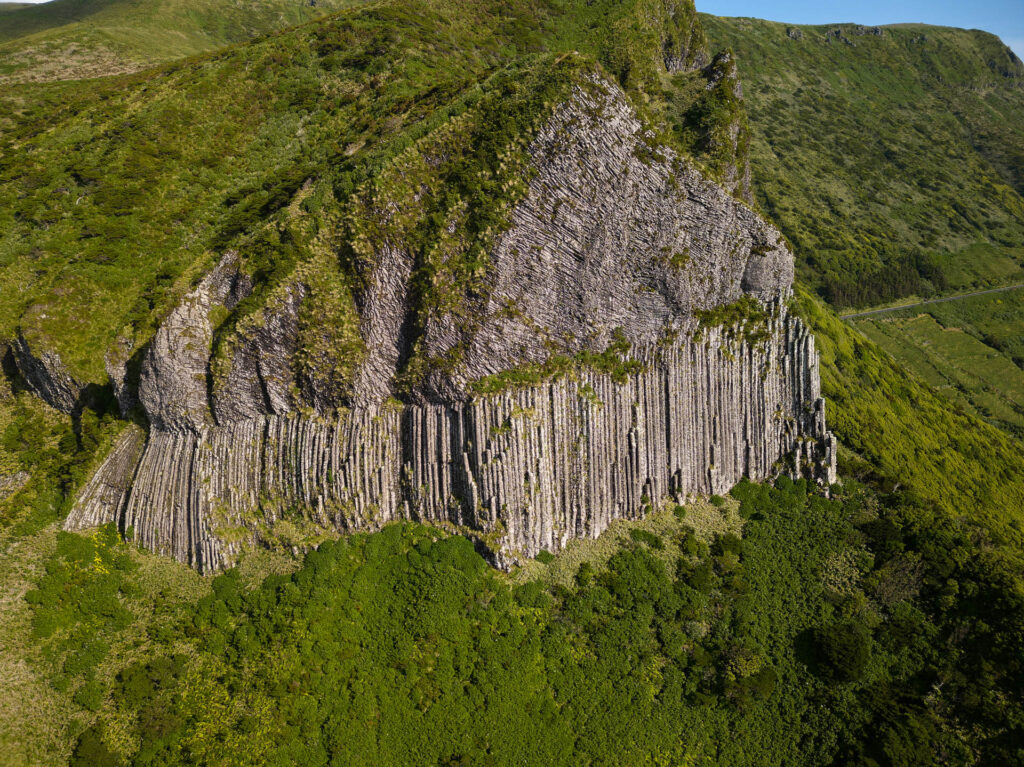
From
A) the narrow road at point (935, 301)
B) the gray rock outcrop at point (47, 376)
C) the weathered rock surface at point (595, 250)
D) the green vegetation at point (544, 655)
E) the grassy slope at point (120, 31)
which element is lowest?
the green vegetation at point (544, 655)

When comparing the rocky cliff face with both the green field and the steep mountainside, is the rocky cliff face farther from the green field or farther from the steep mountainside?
the green field

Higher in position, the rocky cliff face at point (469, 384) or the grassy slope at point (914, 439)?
the rocky cliff face at point (469, 384)

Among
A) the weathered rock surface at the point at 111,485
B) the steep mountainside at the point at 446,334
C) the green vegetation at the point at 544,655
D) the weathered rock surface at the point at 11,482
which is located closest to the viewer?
the green vegetation at the point at 544,655

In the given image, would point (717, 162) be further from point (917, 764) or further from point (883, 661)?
point (917, 764)

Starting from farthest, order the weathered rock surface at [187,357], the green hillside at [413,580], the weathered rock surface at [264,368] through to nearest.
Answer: the weathered rock surface at [264,368] < the weathered rock surface at [187,357] < the green hillside at [413,580]

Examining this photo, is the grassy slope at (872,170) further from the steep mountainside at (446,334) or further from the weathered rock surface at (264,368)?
the weathered rock surface at (264,368)

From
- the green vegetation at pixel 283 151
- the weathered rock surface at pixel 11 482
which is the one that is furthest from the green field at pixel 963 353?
the weathered rock surface at pixel 11 482

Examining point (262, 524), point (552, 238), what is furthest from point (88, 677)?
point (552, 238)
